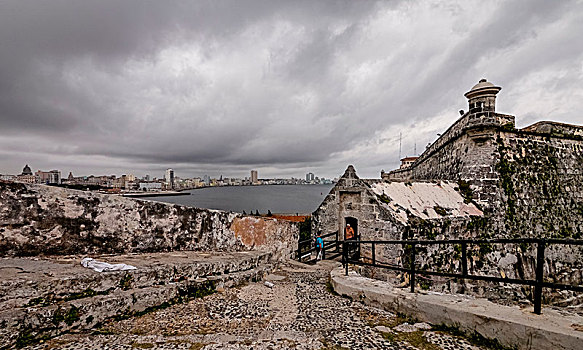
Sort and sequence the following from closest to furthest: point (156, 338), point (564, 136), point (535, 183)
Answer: point (156, 338) → point (535, 183) → point (564, 136)

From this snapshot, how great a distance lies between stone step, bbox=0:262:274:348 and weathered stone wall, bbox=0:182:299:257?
104cm

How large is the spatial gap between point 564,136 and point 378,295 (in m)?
14.8

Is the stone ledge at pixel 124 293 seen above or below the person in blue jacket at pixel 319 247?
above

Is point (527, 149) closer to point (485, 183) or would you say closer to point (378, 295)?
point (485, 183)

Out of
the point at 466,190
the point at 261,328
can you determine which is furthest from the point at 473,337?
the point at 466,190

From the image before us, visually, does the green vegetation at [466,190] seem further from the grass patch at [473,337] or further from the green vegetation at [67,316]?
the green vegetation at [67,316]

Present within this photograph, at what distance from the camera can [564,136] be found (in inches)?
506

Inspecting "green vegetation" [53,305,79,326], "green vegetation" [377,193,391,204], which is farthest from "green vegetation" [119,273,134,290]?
"green vegetation" [377,193,391,204]

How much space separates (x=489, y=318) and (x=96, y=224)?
15.0 ft

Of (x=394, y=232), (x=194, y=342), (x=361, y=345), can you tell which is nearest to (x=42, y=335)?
(x=194, y=342)

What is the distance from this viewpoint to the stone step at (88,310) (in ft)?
7.39

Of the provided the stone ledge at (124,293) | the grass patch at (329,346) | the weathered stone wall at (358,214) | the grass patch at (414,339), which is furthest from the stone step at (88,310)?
Result: the weathered stone wall at (358,214)

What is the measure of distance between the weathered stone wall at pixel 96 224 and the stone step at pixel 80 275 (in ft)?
0.64

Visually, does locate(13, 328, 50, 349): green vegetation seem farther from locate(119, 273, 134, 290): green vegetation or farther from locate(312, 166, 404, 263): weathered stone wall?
locate(312, 166, 404, 263): weathered stone wall
